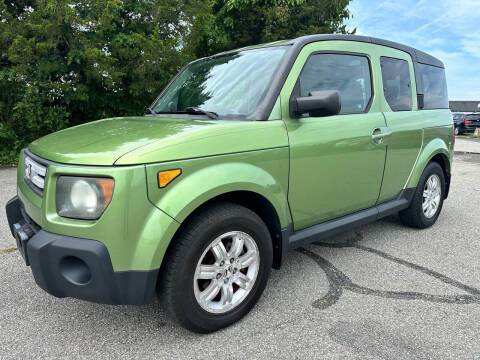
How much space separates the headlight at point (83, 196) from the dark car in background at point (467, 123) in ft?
87.5

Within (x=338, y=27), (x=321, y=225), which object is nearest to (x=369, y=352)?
(x=321, y=225)

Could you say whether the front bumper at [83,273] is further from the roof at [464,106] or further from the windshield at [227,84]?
the roof at [464,106]

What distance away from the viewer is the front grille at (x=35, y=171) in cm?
208

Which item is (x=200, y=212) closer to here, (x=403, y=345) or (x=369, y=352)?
(x=369, y=352)

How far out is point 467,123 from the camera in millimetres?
24062

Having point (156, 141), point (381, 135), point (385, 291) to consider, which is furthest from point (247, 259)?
point (381, 135)

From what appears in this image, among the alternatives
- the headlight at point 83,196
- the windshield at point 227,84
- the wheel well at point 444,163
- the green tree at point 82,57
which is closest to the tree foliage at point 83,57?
the green tree at point 82,57

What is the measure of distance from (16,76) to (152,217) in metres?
8.05

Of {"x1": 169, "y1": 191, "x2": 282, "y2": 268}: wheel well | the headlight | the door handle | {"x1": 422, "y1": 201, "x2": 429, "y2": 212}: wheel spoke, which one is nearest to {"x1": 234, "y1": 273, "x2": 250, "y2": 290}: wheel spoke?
{"x1": 169, "y1": 191, "x2": 282, "y2": 268}: wheel well

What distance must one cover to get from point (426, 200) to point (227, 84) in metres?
2.72

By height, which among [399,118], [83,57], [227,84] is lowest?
[399,118]

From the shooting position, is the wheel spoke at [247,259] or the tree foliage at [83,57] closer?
the wheel spoke at [247,259]

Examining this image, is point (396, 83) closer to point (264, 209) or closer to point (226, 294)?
point (264, 209)

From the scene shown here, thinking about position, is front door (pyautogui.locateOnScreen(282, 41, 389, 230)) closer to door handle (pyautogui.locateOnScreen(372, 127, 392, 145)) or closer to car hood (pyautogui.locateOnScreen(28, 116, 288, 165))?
door handle (pyautogui.locateOnScreen(372, 127, 392, 145))
